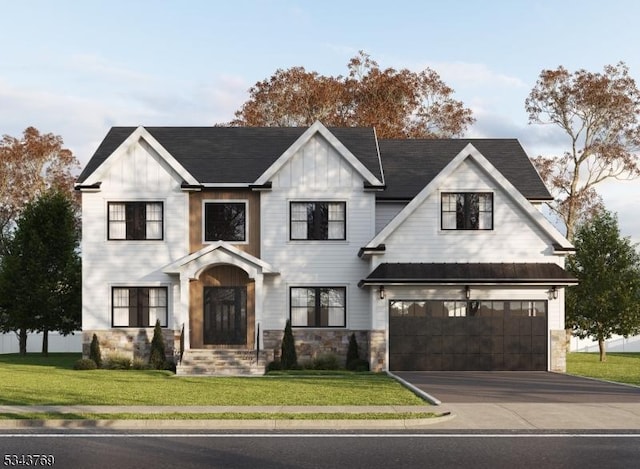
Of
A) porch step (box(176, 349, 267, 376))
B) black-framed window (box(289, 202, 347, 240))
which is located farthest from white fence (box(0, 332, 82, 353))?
black-framed window (box(289, 202, 347, 240))

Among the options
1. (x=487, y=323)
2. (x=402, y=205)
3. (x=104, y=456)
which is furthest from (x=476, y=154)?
(x=104, y=456)

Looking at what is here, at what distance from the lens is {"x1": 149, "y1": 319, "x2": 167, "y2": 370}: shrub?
31.1m

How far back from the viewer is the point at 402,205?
32.9 m

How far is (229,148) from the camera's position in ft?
114

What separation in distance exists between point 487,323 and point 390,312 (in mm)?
3529

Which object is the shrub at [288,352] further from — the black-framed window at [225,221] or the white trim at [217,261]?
the black-framed window at [225,221]

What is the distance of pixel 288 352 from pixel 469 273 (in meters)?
7.30

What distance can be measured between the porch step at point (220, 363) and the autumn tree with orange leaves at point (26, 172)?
31.0 metres

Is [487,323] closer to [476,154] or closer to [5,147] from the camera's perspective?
[476,154]

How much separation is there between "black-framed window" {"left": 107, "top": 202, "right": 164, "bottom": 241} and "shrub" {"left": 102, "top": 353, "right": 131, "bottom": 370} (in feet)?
14.9

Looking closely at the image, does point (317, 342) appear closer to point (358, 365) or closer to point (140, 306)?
point (358, 365)

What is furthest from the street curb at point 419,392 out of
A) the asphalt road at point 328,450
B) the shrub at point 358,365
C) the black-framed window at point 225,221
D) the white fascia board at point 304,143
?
the black-framed window at point 225,221

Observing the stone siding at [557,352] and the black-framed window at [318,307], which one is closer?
the stone siding at [557,352]

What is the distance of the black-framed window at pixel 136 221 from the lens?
32219 millimetres
